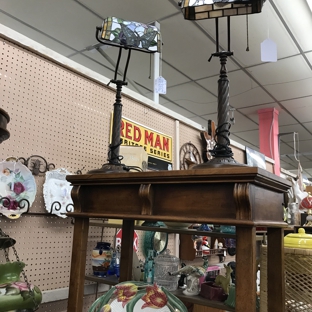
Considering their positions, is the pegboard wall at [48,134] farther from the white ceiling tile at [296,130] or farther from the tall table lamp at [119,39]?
the white ceiling tile at [296,130]

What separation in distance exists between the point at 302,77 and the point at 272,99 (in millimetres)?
695

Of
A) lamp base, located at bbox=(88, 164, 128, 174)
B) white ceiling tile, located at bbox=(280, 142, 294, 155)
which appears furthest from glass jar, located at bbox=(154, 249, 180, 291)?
white ceiling tile, located at bbox=(280, 142, 294, 155)

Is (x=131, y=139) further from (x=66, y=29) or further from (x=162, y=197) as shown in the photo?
(x=66, y=29)

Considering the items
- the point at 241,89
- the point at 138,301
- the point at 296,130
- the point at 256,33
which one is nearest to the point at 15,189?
the point at 138,301

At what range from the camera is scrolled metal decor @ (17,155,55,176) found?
136 cm

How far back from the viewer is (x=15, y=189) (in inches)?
51.6

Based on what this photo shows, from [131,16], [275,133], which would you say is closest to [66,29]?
[131,16]

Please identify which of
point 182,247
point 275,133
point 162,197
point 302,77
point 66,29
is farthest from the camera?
point 275,133

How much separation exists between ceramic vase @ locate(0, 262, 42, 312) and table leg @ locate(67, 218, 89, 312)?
16cm

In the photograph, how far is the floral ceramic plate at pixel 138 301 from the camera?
101 centimetres

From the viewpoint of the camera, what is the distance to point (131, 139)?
1.89m

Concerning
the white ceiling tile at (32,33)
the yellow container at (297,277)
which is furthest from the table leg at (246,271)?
the white ceiling tile at (32,33)

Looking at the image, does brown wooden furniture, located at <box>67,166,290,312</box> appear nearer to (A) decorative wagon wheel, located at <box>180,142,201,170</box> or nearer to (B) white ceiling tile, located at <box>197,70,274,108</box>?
(A) decorative wagon wheel, located at <box>180,142,201,170</box>

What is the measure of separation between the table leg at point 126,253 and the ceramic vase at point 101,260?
0.36 ft
